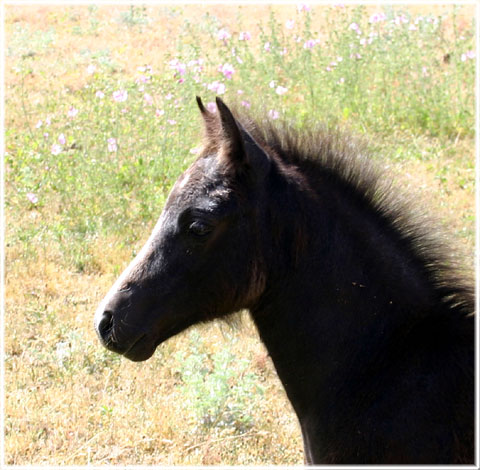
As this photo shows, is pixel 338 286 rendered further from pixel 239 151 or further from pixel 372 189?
pixel 239 151

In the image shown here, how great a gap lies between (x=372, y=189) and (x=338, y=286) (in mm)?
445

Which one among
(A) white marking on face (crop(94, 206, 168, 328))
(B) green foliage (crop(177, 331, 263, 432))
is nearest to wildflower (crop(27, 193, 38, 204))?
(B) green foliage (crop(177, 331, 263, 432))

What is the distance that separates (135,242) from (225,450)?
2706 millimetres

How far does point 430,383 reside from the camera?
2717 mm

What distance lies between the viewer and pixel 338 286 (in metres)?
2.91

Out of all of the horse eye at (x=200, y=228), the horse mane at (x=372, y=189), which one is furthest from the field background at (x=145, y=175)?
the horse eye at (x=200, y=228)

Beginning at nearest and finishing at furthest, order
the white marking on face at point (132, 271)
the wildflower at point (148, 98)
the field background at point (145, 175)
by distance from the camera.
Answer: the white marking on face at point (132, 271) → the field background at point (145, 175) → the wildflower at point (148, 98)

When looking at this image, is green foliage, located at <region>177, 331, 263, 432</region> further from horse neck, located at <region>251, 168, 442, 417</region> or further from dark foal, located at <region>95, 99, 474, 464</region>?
horse neck, located at <region>251, 168, 442, 417</region>

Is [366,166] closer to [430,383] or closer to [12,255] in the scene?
[430,383]

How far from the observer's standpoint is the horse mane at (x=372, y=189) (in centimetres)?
292

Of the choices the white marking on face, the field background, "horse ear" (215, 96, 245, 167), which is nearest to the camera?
"horse ear" (215, 96, 245, 167)

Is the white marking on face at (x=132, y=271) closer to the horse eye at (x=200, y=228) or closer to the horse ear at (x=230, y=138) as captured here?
the horse eye at (x=200, y=228)

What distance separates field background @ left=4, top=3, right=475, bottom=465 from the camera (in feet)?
14.3

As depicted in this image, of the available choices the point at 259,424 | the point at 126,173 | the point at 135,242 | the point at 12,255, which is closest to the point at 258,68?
the point at 126,173
